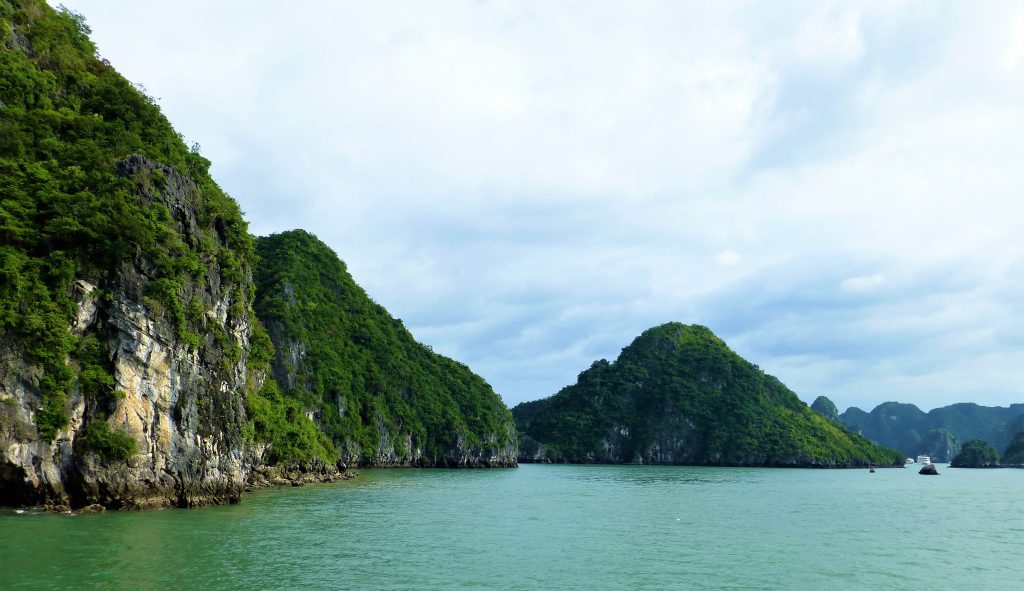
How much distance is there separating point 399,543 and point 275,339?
6609cm

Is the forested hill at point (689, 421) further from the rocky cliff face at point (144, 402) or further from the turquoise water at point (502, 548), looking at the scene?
the rocky cliff face at point (144, 402)

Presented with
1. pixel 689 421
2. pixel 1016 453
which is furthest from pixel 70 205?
pixel 1016 453

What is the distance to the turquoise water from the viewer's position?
20297 millimetres

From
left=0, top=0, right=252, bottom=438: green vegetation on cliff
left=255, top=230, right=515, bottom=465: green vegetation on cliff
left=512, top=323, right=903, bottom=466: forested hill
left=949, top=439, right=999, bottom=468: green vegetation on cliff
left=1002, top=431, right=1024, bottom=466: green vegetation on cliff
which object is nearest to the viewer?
left=0, top=0, right=252, bottom=438: green vegetation on cliff

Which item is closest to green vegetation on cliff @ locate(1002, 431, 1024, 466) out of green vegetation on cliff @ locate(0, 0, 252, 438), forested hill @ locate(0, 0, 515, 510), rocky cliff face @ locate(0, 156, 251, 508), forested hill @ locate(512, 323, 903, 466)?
forested hill @ locate(512, 323, 903, 466)

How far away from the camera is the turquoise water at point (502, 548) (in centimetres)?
2030

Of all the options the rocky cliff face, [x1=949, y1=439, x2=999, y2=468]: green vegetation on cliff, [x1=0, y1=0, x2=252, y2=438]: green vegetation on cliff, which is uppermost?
[x1=0, y1=0, x2=252, y2=438]: green vegetation on cliff

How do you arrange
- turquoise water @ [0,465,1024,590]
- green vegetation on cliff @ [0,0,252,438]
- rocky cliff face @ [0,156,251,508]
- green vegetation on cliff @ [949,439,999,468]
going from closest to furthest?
turquoise water @ [0,465,1024,590], rocky cliff face @ [0,156,251,508], green vegetation on cliff @ [0,0,252,438], green vegetation on cliff @ [949,439,999,468]

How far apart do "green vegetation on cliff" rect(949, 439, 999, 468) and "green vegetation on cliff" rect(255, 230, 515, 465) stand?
159248 mm

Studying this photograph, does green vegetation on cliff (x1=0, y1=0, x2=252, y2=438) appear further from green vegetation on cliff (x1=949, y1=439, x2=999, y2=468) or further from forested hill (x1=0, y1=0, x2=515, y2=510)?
green vegetation on cliff (x1=949, y1=439, x2=999, y2=468)

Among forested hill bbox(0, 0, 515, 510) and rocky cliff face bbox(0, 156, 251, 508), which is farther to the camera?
forested hill bbox(0, 0, 515, 510)

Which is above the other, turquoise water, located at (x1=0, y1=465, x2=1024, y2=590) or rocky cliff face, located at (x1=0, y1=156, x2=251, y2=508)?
rocky cliff face, located at (x1=0, y1=156, x2=251, y2=508)

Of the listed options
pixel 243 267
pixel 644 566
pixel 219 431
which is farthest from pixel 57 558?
pixel 243 267

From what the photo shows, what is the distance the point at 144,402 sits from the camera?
3212cm
